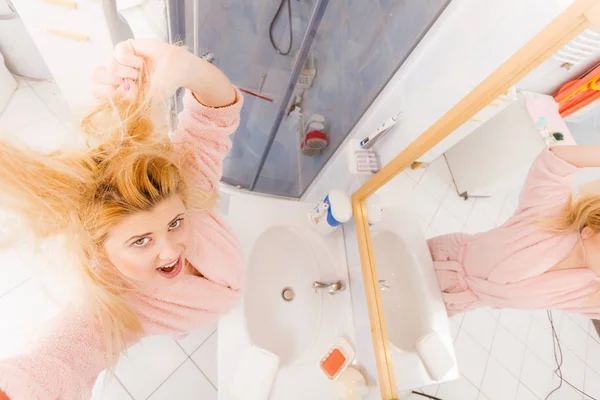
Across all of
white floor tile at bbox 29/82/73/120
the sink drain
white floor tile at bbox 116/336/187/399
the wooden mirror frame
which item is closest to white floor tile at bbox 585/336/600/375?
the wooden mirror frame

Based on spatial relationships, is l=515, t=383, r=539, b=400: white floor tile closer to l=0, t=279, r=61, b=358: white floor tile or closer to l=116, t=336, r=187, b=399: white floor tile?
l=116, t=336, r=187, b=399: white floor tile

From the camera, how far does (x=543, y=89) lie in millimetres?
617

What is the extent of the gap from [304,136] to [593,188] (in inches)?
42.3

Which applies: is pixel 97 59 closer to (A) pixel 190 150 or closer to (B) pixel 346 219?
Result: (A) pixel 190 150

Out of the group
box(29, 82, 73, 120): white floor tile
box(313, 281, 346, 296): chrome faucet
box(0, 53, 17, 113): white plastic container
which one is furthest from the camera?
box(29, 82, 73, 120): white floor tile

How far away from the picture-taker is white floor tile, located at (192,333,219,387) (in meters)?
1.27

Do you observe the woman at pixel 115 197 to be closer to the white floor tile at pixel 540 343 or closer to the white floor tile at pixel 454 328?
the white floor tile at pixel 454 328

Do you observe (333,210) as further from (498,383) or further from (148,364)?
(148,364)

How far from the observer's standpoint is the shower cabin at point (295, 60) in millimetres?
1092

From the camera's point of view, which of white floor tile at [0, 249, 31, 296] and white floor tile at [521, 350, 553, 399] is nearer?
white floor tile at [521, 350, 553, 399]

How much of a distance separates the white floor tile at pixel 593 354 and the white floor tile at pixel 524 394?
0.14m

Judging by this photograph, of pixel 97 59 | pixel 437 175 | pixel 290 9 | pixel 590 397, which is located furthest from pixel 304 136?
pixel 590 397

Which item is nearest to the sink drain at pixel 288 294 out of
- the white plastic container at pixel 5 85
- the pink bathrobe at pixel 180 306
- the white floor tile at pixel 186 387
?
the pink bathrobe at pixel 180 306

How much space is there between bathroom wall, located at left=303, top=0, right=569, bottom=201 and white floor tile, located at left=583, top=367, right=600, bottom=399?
0.67 m
